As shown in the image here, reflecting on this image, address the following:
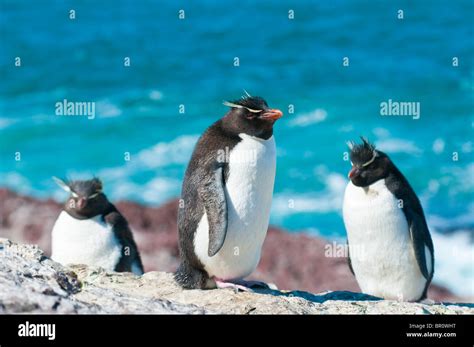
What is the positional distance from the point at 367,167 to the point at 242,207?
1.57 meters

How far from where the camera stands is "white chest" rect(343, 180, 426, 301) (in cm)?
705

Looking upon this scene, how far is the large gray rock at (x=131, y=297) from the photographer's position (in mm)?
4465

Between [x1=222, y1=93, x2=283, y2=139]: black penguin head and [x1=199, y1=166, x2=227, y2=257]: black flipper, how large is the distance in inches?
12.3

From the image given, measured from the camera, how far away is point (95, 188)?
8.50 meters

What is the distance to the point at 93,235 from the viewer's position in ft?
27.1

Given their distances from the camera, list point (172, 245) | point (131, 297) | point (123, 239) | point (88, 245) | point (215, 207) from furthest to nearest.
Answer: point (172, 245) < point (123, 239) < point (88, 245) < point (215, 207) < point (131, 297)

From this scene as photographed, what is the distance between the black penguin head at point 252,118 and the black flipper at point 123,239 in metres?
2.66

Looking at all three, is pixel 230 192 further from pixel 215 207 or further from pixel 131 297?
pixel 131 297

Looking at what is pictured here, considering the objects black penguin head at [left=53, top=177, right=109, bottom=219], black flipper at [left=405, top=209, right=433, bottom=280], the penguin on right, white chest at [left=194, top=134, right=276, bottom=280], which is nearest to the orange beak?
white chest at [left=194, top=134, right=276, bottom=280]

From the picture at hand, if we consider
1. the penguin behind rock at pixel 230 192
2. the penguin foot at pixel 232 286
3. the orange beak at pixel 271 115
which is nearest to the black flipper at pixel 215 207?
the penguin behind rock at pixel 230 192

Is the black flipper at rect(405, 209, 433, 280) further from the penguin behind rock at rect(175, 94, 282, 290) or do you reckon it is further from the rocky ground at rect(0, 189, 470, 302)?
the rocky ground at rect(0, 189, 470, 302)

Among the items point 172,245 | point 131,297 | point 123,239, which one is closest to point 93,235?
point 123,239
